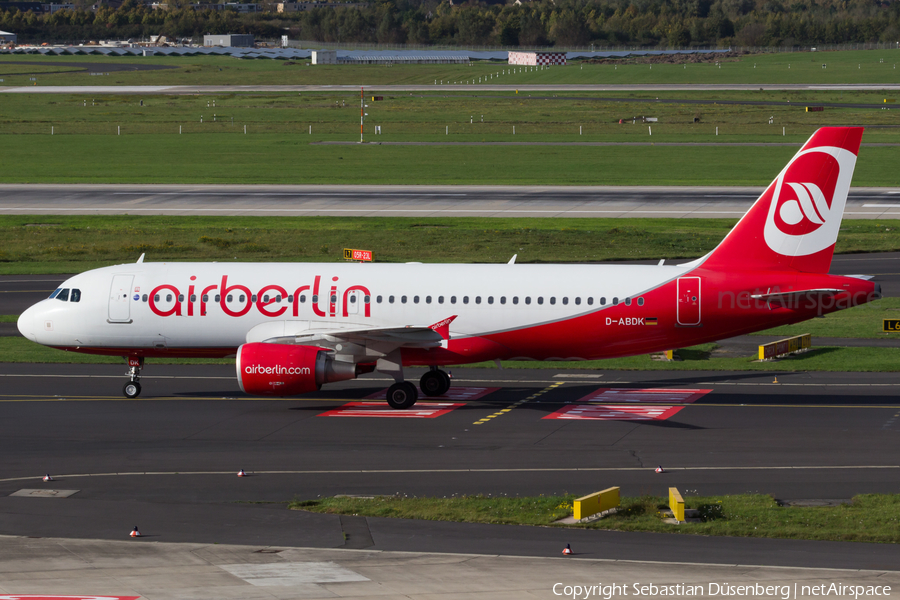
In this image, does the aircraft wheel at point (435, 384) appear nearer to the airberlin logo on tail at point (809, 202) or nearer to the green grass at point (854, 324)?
the airberlin logo on tail at point (809, 202)

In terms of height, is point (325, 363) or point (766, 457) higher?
point (325, 363)

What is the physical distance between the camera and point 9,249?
241 feet

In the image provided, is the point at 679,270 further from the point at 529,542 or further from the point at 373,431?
the point at 529,542

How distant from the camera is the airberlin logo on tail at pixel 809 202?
115ft

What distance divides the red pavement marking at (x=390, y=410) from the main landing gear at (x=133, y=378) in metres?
7.41

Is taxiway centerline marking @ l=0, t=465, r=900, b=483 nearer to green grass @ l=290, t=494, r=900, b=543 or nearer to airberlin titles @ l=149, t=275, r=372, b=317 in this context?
green grass @ l=290, t=494, r=900, b=543

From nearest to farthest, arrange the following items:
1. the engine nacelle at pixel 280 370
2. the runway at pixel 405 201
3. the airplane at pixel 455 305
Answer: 1. the engine nacelle at pixel 280 370
2. the airplane at pixel 455 305
3. the runway at pixel 405 201

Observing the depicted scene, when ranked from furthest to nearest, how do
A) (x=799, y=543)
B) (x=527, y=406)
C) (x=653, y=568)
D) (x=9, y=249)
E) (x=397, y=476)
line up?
(x=9, y=249) < (x=527, y=406) < (x=397, y=476) < (x=799, y=543) < (x=653, y=568)

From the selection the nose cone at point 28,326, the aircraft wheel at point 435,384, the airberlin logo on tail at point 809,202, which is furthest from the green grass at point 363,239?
the airberlin logo on tail at point 809,202

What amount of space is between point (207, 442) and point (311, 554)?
11.5 metres

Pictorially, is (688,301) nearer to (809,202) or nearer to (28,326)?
(809,202)

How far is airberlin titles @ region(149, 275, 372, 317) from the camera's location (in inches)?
1444

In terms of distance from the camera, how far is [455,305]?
120ft

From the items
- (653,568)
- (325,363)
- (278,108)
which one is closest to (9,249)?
(325,363)
